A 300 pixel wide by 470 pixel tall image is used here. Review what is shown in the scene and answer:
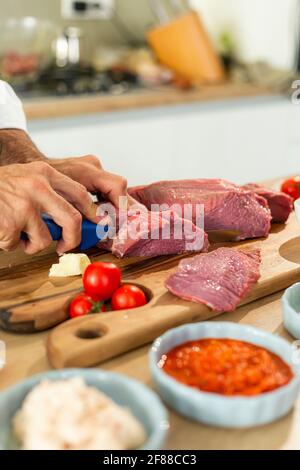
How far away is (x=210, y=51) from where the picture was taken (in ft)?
11.9

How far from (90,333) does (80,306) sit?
83 millimetres

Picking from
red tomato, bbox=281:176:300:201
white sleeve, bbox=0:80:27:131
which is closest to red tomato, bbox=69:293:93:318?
white sleeve, bbox=0:80:27:131

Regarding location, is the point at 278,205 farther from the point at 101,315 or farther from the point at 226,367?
the point at 226,367

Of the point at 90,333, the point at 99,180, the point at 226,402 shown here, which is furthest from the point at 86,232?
the point at 226,402

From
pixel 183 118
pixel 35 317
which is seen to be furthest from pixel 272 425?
pixel 183 118

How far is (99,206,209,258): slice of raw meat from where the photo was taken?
141 centimetres

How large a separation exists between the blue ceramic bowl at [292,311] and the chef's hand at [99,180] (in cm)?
48

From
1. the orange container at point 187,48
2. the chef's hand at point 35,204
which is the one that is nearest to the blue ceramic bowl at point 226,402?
the chef's hand at point 35,204

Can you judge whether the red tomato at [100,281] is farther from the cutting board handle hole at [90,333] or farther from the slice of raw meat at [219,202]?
the slice of raw meat at [219,202]

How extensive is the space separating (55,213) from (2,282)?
7.1 inches

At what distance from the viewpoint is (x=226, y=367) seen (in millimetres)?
906

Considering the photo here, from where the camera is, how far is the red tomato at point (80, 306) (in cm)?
114

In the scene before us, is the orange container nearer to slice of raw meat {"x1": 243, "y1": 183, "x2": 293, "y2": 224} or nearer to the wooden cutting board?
slice of raw meat {"x1": 243, "y1": 183, "x2": 293, "y2": 224}
